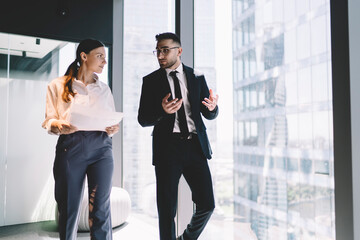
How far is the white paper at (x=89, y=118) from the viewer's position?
6.75 ft

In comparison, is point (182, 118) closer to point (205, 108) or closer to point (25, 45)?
point (205, 108)

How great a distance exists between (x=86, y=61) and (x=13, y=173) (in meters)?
2.34

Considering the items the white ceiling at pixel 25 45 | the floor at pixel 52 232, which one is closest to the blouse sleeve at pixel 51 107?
the floor at pixel 52 232

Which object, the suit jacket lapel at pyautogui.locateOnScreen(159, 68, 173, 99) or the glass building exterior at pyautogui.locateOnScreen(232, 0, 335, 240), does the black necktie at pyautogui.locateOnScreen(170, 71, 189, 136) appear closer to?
the suit jacket lapel at pyautogui.locateOnScreen(159, 68, 173, 99)

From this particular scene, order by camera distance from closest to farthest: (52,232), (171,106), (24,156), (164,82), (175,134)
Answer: (171,106)
(175,134)
(164,82)
(52,232)
(24,156)

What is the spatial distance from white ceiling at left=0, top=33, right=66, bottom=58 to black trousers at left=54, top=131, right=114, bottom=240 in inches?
93.5

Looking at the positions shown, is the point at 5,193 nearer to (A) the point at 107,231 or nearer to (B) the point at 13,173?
(B) the point at 13,173

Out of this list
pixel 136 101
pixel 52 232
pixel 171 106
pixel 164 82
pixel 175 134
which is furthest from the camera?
pixel 136 101

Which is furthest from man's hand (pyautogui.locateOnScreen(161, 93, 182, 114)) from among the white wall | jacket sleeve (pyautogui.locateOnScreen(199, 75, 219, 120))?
the white wall

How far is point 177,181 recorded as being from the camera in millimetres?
2162

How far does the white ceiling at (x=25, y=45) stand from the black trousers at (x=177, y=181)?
2.72 m

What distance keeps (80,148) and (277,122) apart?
4.10 ft

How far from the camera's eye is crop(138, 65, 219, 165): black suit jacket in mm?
2129

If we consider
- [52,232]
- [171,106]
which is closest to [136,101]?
[52,232]
